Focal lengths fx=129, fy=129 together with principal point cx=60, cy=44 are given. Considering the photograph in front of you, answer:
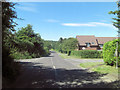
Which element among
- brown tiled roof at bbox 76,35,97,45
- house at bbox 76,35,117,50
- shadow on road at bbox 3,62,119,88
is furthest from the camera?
brown tiled roof at bbox 76,35,97,45

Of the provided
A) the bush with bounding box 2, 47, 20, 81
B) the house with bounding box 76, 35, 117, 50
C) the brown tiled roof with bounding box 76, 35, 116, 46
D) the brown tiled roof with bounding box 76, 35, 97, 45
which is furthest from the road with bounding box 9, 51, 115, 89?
the brown tiled roof with bounding box 76, 35, 116, 46

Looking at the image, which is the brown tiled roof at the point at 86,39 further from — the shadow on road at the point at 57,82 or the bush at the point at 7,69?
the bush at the point at 7,69

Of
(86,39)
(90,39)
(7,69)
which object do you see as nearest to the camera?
(7,69)

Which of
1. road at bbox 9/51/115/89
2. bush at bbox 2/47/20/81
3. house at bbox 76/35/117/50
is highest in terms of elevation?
house at bbox 76/35/117/50

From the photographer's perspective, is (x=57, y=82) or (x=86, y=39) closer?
(x=57, y=82)

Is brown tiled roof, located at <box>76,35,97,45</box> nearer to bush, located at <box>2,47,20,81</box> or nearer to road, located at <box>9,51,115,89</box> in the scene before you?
road, located at <box>9,51,115,89</box>

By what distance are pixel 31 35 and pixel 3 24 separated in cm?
2968

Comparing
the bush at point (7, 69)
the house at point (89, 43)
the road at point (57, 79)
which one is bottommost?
the road at point (57, 79)

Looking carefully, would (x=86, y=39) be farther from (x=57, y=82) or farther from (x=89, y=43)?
(x=57, y=82)

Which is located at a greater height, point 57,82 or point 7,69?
point 7,69

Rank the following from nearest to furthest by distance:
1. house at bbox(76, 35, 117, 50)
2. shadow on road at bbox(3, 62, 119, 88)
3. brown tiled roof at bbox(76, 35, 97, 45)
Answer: shadow on road at bbox(3, 62, 119, 88)
house at bbox(76, 35, 117, 50)
brown tiled roof at bbox(76, 35, 97, 45)

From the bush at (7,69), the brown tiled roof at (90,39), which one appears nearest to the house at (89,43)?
the brown tiled roof at (90,39)

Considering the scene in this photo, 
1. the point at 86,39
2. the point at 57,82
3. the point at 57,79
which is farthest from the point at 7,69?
the point at 86,39

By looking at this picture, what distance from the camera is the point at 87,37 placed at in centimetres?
6419
